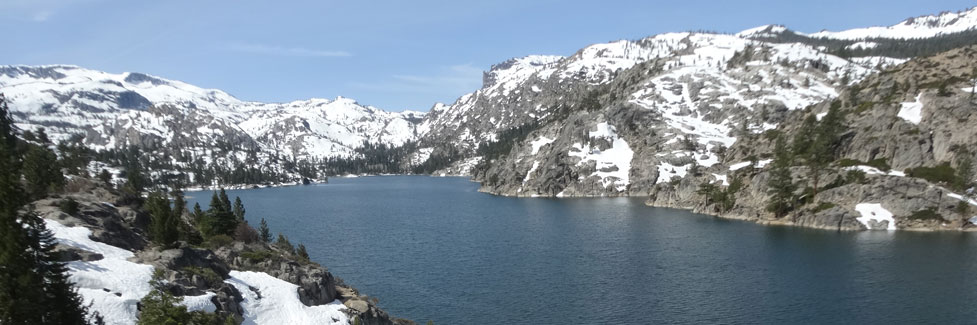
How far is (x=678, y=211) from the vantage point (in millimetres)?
165250

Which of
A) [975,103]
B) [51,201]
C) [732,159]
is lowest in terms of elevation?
[51,201]

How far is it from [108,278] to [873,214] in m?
150

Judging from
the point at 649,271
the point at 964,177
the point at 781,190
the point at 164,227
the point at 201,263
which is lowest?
the point at 649,271

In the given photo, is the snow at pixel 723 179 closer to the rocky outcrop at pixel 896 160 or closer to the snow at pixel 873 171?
the rocky outcrop at pixel 896 160

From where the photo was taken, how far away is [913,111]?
147875 mm

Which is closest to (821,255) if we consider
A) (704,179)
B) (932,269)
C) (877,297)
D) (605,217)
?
(932,269)

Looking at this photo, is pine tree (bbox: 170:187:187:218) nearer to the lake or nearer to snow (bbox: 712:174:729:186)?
the lake

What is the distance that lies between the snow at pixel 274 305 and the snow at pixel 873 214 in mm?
127775

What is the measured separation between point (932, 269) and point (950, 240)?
32900 mm

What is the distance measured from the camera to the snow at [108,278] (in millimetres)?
35438

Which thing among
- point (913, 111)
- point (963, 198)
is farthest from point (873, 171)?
point (913, 111)

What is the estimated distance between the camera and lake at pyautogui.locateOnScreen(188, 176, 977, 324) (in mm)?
64438

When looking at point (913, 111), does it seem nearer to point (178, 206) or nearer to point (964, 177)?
point (964, 177)

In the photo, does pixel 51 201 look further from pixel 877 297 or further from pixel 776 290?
pixel 877 297
